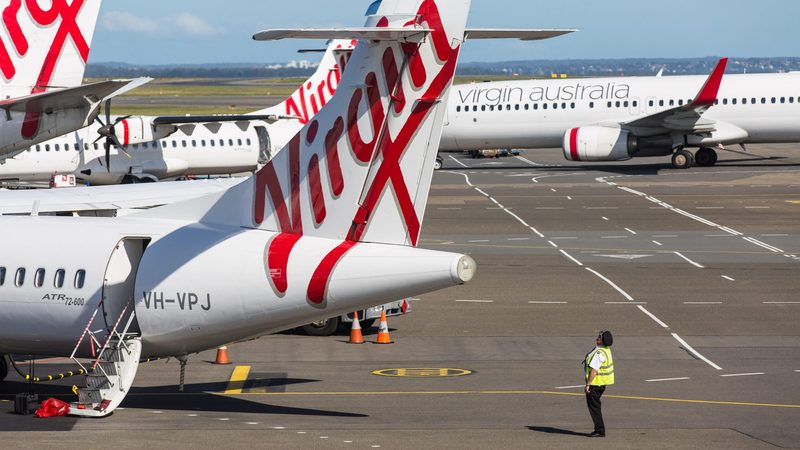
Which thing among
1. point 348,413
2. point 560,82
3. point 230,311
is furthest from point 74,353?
point 560,82

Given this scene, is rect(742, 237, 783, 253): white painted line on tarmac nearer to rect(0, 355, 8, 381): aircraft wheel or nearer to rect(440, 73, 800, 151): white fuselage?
rect(440, 73, 800, 151): white fuselage

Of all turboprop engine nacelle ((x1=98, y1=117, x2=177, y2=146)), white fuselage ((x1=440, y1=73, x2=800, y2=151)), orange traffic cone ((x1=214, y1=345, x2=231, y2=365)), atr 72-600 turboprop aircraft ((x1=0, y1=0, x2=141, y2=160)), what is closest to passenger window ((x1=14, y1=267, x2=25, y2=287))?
orange traffic cone ((x1=214, y1=345, x2=231, y2=365))

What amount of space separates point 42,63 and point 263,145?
3386cm

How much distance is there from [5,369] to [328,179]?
8.44 metres

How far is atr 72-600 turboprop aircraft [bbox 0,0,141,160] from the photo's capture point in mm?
28328

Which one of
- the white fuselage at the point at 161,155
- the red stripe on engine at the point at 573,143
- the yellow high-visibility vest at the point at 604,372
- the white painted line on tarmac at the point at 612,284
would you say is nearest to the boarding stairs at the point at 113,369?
the yellow high-visibility vest at the point at 604,372

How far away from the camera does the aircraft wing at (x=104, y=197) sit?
26828 millimetres

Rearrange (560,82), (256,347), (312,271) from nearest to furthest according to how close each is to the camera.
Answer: (312,271) < (256,347) < (560,82)

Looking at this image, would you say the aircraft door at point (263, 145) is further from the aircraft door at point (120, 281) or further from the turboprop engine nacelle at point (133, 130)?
the aircraft door at point (120, 281)

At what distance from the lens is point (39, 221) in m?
22.7

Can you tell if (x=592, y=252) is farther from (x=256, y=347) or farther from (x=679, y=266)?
(x=256, y=347)

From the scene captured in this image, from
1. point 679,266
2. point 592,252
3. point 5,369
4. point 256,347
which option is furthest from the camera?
point 592,252

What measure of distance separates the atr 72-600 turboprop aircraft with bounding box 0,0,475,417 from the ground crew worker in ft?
9.49

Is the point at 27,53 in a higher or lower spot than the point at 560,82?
lower
